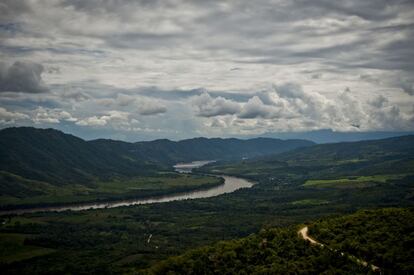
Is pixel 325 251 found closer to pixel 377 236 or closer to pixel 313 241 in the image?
pixel 313 241

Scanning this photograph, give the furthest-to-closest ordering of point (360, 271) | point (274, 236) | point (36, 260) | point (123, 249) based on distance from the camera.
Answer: point (123, 249), point (36, 260), point (274, 236), point (360, 271)

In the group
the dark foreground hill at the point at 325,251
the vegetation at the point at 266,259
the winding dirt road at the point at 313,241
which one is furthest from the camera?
the vegetation at the point at 266,259

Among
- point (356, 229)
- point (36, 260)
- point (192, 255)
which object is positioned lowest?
point (36, 260)

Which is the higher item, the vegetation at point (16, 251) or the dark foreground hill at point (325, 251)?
the dark foreground hill at point (325, 251)

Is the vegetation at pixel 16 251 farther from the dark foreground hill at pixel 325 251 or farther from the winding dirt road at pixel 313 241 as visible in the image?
the winding dirt road at pixel 313 241

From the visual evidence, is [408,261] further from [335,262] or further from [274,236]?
[274,236]

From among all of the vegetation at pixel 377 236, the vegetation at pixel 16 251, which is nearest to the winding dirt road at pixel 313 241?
the vegetation at pixel 377 236

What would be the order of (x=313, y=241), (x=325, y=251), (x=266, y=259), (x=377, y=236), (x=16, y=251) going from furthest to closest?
(x=16, y=251), (x=313, y=241), (x=266, y=259), (x=377, y=236), (x=325, y=251)

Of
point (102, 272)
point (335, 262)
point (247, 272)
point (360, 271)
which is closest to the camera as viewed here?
point (360, 271)

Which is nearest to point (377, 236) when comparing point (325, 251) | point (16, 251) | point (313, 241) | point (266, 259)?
point (325, 251)

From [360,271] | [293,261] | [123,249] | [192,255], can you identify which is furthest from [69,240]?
[360,271]

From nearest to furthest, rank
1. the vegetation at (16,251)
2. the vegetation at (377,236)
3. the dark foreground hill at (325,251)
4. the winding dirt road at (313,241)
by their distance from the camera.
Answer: the vegetation at (377,236), the winding dirt road at (313,241), the dark foreground hill at (325,251), the vegetation at (16,251)
